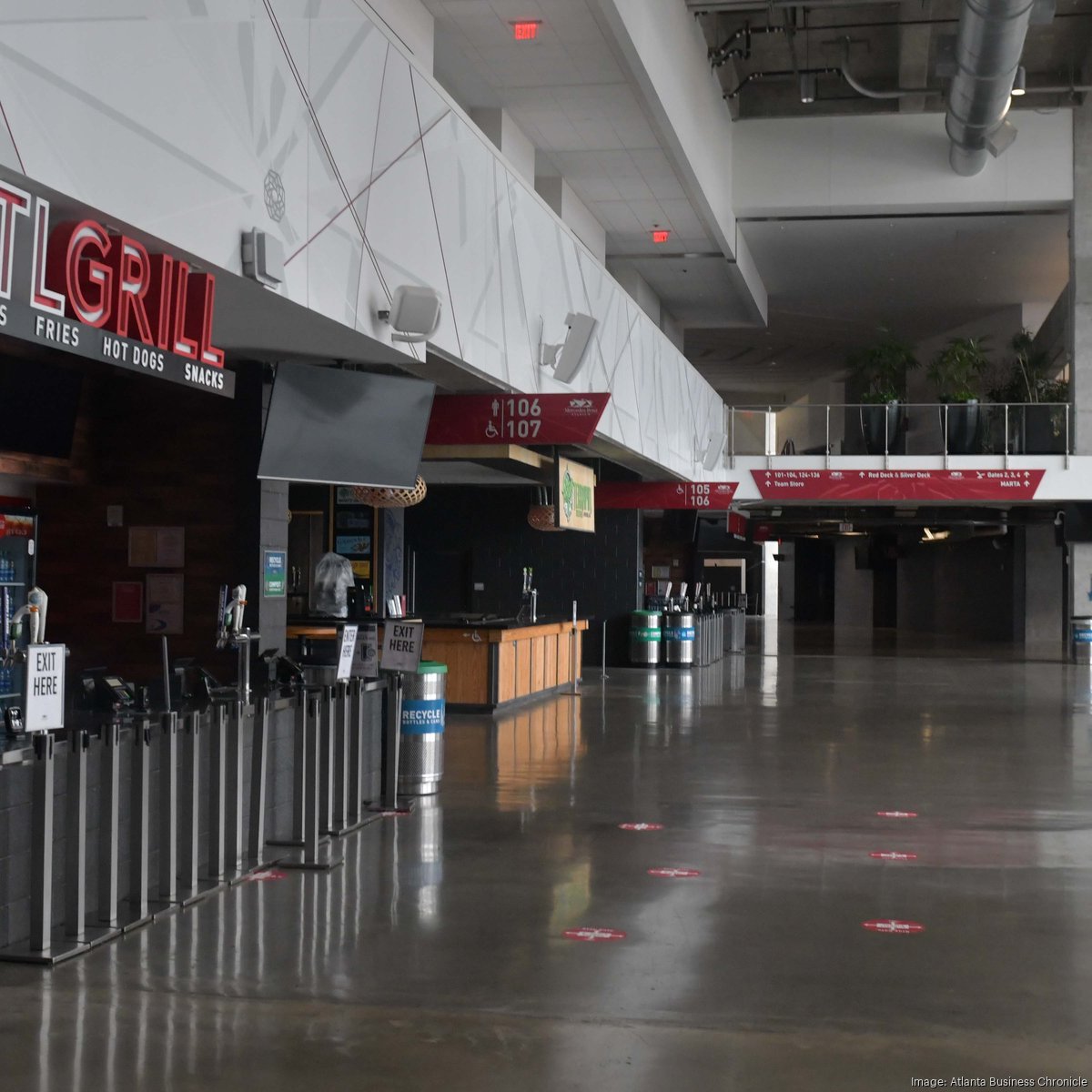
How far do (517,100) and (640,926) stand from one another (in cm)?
855

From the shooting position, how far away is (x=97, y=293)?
16.6 ft

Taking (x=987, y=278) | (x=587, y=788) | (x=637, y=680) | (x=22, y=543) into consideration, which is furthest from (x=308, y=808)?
(x=987, y=278)

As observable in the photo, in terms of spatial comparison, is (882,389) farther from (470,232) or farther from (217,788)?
(217,788)

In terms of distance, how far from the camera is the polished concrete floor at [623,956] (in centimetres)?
394

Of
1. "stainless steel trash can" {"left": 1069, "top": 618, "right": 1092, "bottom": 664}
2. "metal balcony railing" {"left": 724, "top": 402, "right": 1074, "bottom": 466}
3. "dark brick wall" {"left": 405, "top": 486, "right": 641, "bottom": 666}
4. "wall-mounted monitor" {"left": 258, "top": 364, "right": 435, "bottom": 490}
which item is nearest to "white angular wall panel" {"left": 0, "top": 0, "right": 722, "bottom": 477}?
"wall-mounted monitor" {"left": 258, "top": 364, "right": 435, "bottom": 490}

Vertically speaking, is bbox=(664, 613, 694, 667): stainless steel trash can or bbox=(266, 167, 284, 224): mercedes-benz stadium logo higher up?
bbox=(266, 167, 284, 224): mercedes-benz stadium logo

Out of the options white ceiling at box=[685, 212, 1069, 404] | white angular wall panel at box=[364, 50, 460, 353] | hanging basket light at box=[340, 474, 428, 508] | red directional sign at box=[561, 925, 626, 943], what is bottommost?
red directional sign at box=[561, 925, 626, 943]

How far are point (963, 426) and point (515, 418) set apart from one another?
47.9 ft

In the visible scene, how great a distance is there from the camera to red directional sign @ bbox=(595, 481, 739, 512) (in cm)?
2038

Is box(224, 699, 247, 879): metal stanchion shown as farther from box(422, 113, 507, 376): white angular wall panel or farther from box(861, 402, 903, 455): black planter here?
box(861, 402, 903, 455): black planter

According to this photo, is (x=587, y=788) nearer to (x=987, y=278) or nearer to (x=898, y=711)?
(x=898, y=711)

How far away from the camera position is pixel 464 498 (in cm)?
2062

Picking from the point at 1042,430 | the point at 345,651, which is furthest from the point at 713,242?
the point at 345,651

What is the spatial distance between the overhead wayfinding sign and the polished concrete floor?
2250 mm
